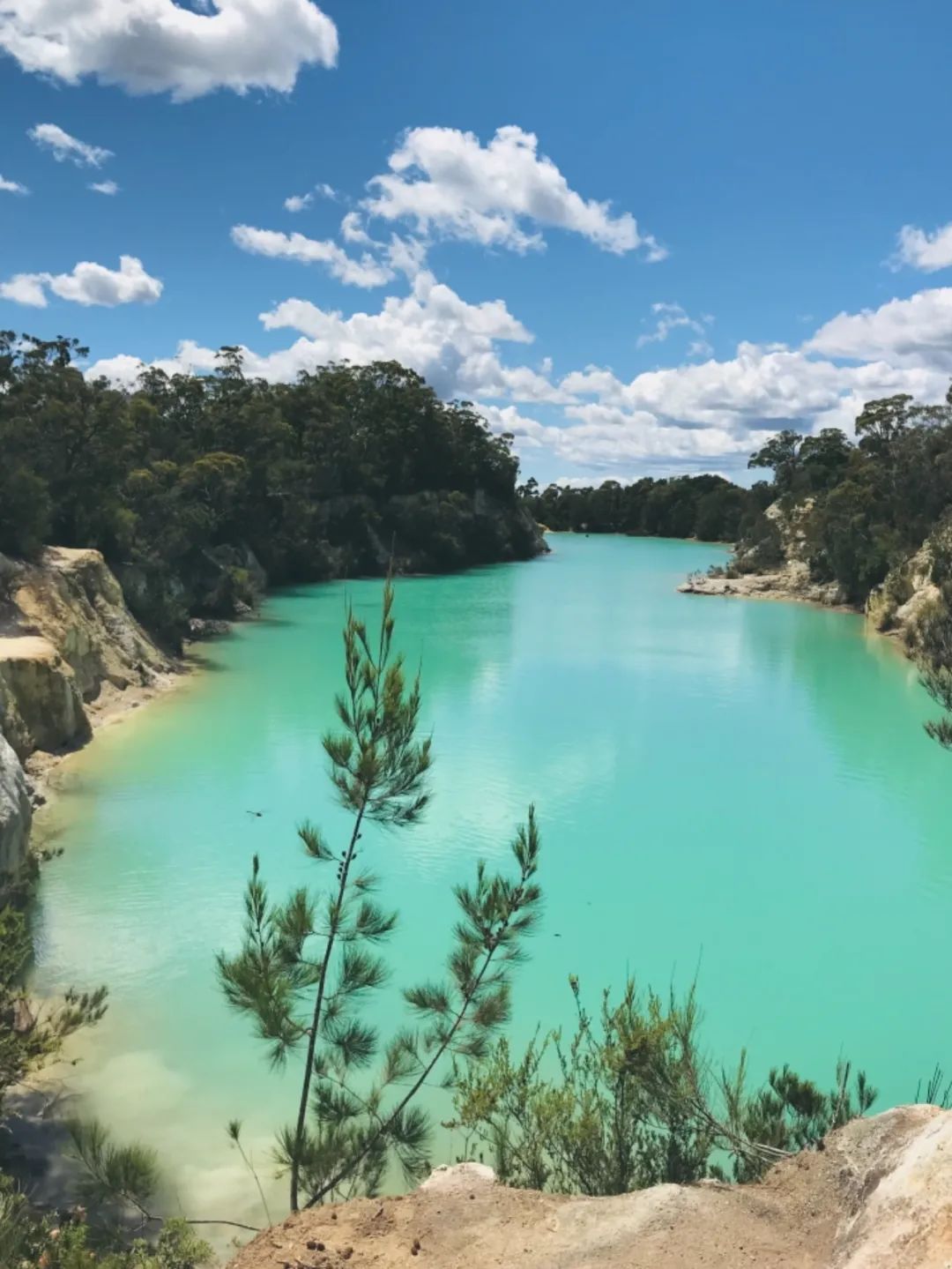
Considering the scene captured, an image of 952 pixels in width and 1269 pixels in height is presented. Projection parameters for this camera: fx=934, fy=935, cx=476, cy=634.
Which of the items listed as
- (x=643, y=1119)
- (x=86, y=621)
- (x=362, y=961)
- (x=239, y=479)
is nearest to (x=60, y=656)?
(x=86, y=621)

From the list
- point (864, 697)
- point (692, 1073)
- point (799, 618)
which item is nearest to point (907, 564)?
point (799, 618)

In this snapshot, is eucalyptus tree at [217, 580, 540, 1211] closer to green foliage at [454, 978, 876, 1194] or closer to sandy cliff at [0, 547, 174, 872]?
green foliage at [454, 978, 876, 1194]

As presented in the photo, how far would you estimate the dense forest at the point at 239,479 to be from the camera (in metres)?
21.6

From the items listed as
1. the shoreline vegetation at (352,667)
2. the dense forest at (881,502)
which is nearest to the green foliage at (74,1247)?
the shoreline vegetation at (352,667)

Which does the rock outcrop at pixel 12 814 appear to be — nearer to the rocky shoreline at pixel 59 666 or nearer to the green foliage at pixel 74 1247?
the rocky shoreline at pixel 59 666

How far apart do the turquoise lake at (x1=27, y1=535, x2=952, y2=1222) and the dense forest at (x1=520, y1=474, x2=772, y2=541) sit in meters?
59.6

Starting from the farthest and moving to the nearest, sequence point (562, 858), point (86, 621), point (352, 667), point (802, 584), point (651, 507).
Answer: point (651, 507), point (802, 584), point (86, 621), point (562, 858), point (352, 667)

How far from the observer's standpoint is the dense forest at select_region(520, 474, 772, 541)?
86625 mm

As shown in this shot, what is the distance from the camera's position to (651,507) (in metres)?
96.1

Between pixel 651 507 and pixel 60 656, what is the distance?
280ft

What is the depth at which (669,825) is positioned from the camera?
1296 centimetres

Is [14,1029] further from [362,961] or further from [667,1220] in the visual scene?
[667,1220]

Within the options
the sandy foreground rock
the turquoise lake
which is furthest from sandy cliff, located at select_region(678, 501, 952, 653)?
the sandy foreground rock

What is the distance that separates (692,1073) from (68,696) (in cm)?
1306
